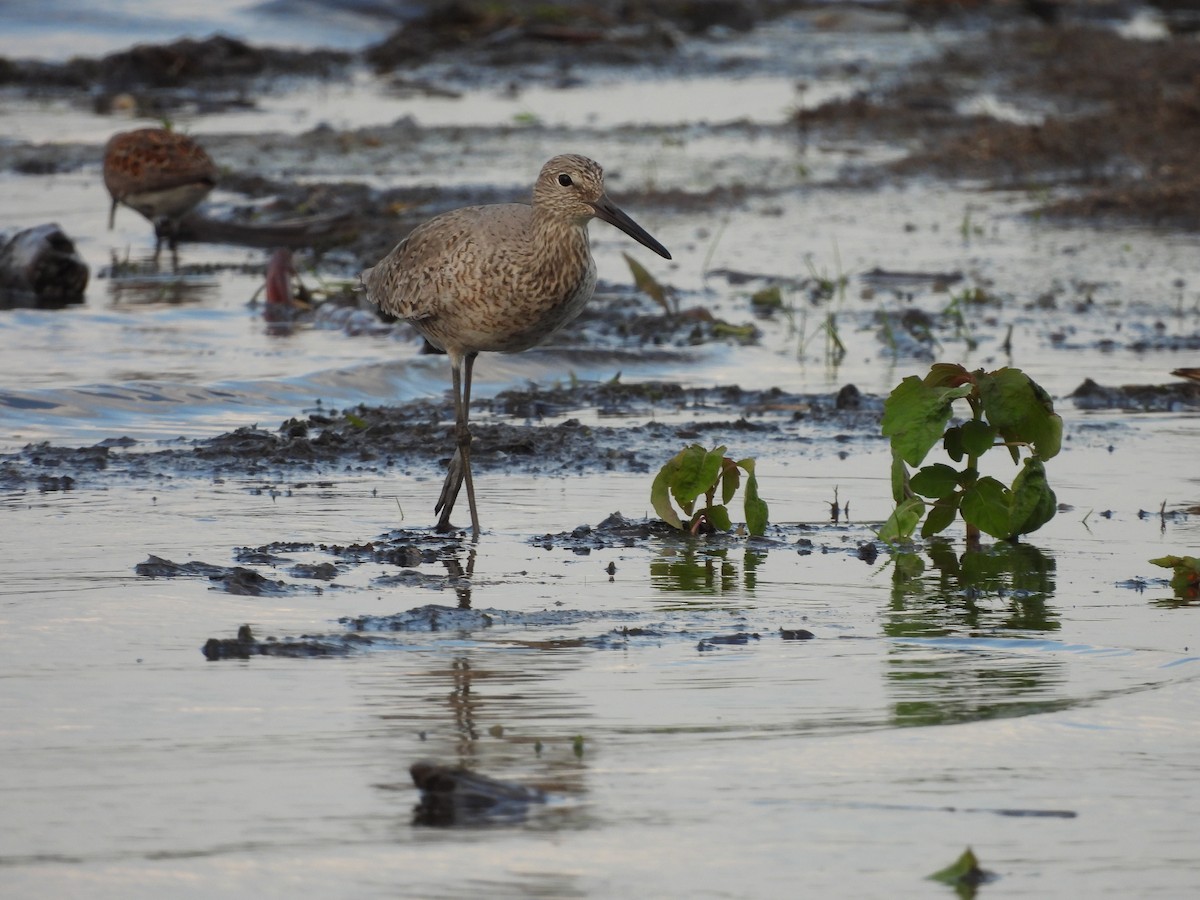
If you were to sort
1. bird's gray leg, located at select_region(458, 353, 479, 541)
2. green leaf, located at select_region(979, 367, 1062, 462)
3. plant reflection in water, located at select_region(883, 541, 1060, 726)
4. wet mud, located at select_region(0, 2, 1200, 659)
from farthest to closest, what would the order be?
1. wet mud, located at select_region(0, 2, 1200, 659)
2. bird's gray leg, located at select_region(458, 353, 479, 541)
3. green leaf, located at select_region(979, 367, 1062, 462)
4. plant reflection in water, located at select_region(883, 541, 1060, 726)

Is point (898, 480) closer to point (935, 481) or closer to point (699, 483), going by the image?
point (935, 481)

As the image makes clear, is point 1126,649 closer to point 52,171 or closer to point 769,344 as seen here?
point 769,344

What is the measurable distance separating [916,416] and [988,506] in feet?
1.49

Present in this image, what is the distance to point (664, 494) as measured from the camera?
6.43 m

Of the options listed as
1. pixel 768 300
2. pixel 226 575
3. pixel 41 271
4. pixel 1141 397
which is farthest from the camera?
pixel 768 300

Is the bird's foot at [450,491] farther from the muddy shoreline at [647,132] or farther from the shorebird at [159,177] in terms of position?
the shorebird at [159,177]

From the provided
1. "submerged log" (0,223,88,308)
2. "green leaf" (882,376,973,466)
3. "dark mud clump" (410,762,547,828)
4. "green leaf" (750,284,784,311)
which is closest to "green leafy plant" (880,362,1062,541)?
"green leaf" (882,376,973,466)

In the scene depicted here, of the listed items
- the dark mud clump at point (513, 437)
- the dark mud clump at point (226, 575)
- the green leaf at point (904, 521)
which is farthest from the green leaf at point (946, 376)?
the dark mud clump at point (226, 575)

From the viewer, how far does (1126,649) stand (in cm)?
527

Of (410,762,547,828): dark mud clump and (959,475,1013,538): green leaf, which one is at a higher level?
(959,475,1013,538): green leaf

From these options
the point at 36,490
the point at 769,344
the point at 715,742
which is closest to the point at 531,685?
the point at 715,742

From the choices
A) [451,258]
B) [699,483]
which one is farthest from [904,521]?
[451,258]

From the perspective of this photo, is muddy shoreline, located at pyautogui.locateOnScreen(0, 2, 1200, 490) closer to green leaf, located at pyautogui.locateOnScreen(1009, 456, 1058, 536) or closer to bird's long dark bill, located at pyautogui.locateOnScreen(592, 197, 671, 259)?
bird's long dark bill, located at pyautogui.locateOnScreen(592, 197, 671, 259)

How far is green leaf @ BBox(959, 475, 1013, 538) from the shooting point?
6305mm
